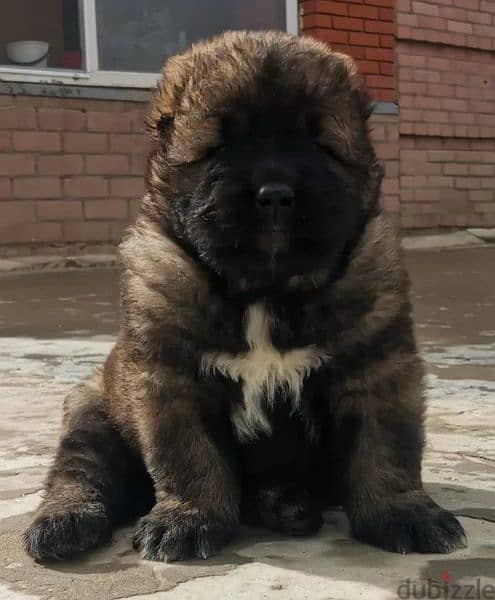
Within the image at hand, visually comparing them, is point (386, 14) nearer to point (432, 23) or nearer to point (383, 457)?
point (432, 23)

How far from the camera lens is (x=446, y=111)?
993cm

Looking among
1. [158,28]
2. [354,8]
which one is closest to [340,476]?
[158,28]

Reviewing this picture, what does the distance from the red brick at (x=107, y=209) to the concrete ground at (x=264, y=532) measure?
2171 mm

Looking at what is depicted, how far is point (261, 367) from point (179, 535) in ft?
1.36

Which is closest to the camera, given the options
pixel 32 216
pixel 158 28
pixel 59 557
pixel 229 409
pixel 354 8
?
pixel 59 557

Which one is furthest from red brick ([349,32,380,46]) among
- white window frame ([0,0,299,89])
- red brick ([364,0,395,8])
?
white window frame ([0,0,299,89])

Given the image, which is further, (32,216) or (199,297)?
(32,216)

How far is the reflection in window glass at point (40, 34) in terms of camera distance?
25.0 ft

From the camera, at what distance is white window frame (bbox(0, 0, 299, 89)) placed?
7488 millimetres

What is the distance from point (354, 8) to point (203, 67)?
6.87 meters

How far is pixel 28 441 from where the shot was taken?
125 inches

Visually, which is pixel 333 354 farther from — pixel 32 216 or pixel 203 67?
pixel 32 216

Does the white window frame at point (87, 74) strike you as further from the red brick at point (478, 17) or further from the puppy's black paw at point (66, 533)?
the puppy's black paw at point (66, 533)

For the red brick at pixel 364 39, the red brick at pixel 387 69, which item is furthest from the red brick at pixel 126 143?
the red brick at pixel 387 69
